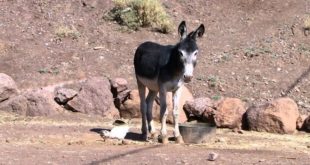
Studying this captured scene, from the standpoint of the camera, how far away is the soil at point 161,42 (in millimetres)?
10906

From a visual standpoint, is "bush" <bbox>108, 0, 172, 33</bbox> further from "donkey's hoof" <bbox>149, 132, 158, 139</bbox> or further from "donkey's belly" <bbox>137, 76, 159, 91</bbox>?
"donkey's hoof" <bbox>149, 132, 158, 139</bbox>

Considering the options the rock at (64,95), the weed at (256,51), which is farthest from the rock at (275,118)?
the weed at (256,51)

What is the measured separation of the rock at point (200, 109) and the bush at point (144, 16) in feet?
21.6

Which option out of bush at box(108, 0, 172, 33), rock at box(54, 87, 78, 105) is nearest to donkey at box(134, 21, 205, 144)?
rock at box(54, 87, 78, 105)

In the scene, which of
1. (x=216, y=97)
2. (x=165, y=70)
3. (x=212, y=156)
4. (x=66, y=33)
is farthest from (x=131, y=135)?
(x=66, y=33)

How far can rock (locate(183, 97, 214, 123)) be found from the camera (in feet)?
50.3

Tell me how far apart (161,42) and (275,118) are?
751 cm

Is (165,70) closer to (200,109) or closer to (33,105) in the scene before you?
(200,109)

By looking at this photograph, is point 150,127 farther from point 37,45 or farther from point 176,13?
point 176,13

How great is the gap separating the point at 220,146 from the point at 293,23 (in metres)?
11.4

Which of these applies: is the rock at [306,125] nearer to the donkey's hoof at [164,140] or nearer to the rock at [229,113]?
the rock at [229,113]

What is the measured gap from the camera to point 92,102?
1627cm

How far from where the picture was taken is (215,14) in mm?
23781

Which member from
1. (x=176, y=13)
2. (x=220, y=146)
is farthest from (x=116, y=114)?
(x=176, y=13)
